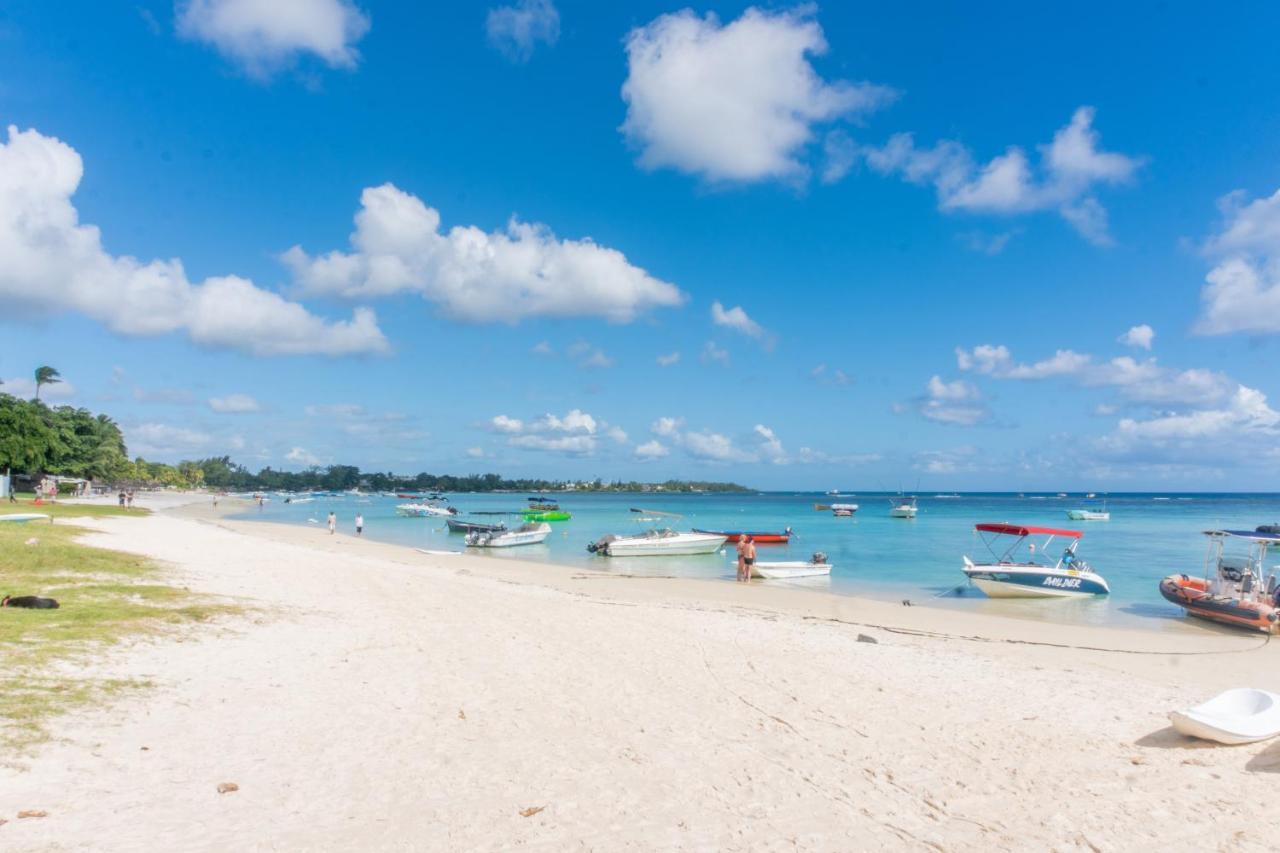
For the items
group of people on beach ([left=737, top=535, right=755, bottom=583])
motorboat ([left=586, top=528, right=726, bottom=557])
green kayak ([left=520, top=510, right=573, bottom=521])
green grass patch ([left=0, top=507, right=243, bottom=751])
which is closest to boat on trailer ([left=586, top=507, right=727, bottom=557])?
motorboat ([left=586, top=528, right=726, bottom=557])

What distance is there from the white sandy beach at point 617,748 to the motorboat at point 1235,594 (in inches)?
270

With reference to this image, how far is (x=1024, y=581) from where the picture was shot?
84.5 feet

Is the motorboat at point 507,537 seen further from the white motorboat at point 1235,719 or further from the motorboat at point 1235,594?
the white motorboat at point 1235,719

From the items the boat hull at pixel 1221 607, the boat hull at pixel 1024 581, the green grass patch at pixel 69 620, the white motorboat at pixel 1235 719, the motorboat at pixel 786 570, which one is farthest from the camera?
the motorboat at pixel 786 570

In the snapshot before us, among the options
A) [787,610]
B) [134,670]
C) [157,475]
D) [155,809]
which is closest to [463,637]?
[134,670]

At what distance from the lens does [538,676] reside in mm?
10570

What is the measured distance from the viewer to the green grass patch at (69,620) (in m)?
7.23

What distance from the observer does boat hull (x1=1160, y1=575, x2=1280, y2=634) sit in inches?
773

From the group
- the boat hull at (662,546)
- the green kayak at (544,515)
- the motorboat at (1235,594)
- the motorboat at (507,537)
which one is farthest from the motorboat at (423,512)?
the motorboat at (1235,594)

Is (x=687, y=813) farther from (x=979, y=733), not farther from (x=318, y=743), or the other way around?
(x=979, y=733)

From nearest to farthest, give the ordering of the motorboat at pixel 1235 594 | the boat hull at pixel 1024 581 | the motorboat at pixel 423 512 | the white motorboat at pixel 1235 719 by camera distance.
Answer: the white motorboat at pixel 1235 719, the motorboat at pixel 1235 594, the boat hull at pixel 1024 581, the motorboat at pixel 423 512

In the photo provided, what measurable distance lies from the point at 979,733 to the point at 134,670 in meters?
10.1

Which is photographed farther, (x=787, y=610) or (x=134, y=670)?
(x=787, y=610)

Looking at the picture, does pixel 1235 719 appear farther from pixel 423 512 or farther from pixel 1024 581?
pixel 423 512
